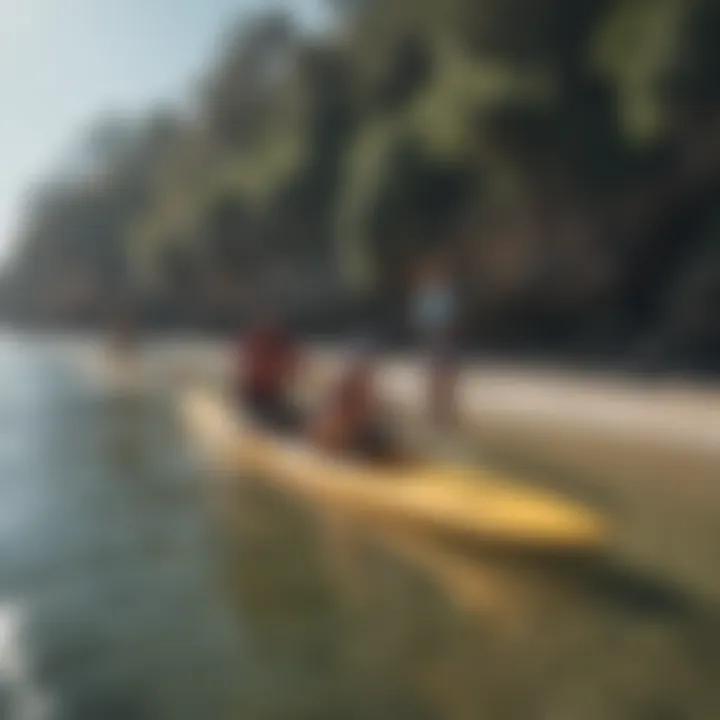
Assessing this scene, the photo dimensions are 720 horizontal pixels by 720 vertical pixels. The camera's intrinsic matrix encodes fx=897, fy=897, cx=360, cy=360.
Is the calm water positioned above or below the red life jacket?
below

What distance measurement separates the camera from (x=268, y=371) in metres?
4.93

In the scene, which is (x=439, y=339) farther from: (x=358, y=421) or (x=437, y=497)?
(x=437, y=497)

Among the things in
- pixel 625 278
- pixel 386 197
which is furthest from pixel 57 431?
pixel 625 278

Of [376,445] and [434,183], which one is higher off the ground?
[434,183]

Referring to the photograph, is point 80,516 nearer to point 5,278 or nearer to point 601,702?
point 5,278

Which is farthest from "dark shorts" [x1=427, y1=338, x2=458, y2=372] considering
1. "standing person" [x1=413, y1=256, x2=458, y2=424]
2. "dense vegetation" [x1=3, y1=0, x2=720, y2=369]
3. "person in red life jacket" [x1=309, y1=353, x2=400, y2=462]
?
"person in red life jacket" [x1=309, y1=353, x2=400, y2=462]

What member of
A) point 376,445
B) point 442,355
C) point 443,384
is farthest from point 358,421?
point 443,384

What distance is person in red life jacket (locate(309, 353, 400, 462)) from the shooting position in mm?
4309

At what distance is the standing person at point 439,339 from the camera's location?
5.53 metres

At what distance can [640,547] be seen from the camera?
12.5ft

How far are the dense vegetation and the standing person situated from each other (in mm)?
488

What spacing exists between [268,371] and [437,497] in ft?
5.00

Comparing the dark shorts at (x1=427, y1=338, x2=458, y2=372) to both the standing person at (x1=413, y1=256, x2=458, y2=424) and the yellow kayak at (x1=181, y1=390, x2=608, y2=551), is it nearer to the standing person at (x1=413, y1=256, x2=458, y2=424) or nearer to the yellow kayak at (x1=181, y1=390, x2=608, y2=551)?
the standing person at (x1=413, y1=256, x2=458, y2=424)

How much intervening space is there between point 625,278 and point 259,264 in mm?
5226
